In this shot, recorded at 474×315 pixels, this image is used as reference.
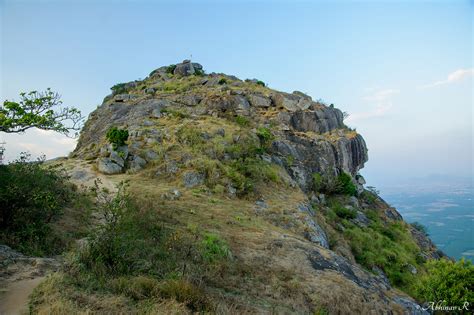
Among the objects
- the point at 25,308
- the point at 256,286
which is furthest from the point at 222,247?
the point at 25,308

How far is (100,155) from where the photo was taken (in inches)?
737

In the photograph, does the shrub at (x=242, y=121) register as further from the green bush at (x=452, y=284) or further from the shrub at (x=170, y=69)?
the shrub at (x=170, y=69)

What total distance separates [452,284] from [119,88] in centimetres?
3477

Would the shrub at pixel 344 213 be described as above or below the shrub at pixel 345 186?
below

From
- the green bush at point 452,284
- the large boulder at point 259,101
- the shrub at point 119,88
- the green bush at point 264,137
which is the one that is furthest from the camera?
the shrub at point 119,88

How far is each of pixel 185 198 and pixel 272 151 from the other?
9.28m

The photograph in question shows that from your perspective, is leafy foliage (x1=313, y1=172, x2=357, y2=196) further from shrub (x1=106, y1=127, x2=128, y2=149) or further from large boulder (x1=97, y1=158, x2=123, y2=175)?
shrub (x1=106, y1=127, x2=128, y2=149)

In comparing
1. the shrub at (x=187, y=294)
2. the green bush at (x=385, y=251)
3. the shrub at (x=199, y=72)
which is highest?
the shrub at (x=199, y=72)

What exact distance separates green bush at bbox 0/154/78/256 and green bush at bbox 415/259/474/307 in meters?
12.5

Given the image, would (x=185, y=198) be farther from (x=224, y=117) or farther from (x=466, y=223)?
(x=466, y=223)

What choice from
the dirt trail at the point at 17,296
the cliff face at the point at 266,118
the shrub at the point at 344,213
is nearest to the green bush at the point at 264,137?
the cliff face at the point at 266,118

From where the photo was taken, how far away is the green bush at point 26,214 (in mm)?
7368

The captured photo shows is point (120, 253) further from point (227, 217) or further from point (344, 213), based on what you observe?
point (344, 213)

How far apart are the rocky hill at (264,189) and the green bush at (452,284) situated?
1128mm
